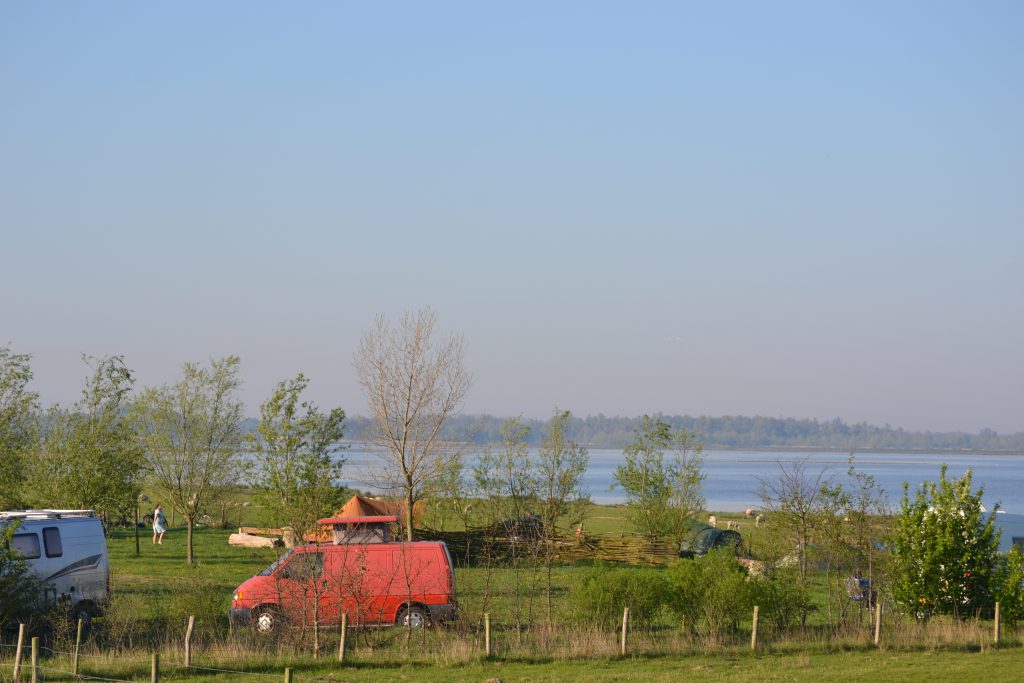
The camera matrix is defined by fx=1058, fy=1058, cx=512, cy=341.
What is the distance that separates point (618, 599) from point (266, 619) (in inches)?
263

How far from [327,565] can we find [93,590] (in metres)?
5.31

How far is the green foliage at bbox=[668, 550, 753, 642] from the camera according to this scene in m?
19.9

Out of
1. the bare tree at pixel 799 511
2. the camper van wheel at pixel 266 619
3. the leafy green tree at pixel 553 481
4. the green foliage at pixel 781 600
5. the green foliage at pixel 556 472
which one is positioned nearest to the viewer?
the camper van wheel at pixel 266 619

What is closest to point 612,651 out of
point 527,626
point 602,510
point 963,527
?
point 527,626

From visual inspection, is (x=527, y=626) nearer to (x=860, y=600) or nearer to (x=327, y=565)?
(x=327, y=565)

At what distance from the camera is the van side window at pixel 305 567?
19.5 m

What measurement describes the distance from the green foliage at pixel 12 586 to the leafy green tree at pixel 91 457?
11.8 m

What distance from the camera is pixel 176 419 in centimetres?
3672

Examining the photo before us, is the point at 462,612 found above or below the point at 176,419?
below

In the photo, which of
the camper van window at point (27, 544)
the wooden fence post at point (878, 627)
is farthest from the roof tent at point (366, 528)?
the wooden fence post at point (878, 627)

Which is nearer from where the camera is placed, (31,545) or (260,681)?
(260,681)

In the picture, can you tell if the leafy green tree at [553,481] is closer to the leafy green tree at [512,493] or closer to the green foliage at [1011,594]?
the leafy green tree at [512,493]

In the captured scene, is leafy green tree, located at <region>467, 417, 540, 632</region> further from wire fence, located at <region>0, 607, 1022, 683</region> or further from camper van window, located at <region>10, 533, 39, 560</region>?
camper van window, located at <region>10, 533, 39, 560</region>

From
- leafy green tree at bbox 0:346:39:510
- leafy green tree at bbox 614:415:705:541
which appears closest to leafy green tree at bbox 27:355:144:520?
leafy green tree at bbox 0:346:39:510
